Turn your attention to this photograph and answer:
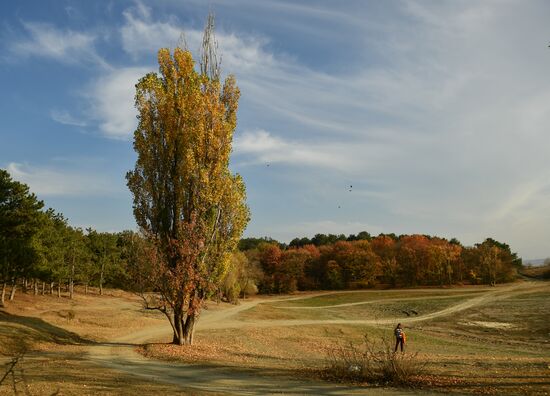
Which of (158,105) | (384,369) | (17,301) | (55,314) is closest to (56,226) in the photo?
(17,301)

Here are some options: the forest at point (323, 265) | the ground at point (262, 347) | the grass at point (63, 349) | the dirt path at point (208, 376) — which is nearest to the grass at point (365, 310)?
the ground at point (262, 347)

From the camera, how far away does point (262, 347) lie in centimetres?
2988

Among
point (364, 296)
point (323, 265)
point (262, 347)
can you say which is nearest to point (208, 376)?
point (262, 347)

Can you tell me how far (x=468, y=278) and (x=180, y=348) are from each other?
85191 mm

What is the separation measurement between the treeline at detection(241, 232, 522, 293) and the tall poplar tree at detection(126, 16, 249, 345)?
213ft

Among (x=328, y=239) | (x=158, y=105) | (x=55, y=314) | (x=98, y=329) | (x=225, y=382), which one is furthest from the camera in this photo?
(x=328, y=239)

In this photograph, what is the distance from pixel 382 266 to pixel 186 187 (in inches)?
3081

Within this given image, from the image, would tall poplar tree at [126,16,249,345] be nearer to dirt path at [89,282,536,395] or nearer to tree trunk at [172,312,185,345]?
tree trunk at [172,312,185,345]

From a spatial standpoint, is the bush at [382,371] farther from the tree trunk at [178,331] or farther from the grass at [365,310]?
the grass at [365,310]

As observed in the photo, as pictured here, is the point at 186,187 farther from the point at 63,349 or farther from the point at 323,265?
the point at 323,265

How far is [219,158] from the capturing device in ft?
80.4

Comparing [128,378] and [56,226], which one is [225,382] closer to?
[128,378]

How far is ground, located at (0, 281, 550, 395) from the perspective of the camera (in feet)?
45.4

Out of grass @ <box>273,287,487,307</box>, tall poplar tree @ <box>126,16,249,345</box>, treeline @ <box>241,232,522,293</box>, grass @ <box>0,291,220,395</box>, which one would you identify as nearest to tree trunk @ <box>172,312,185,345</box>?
tall poplar tree @ <box>126,16,249,345</box>
